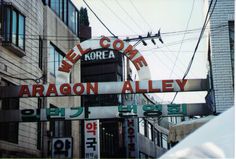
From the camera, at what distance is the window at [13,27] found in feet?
54.3

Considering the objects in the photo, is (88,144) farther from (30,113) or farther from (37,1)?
(37,1)

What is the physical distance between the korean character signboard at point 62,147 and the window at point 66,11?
12687 millimetres

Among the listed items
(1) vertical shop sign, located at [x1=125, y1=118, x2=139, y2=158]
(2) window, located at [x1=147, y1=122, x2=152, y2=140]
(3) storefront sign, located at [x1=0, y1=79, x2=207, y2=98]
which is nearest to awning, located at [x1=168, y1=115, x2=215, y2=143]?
(3) storefront sign, located at [x1=0, y1=79, x2=207, y2=98]

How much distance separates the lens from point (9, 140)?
54.4 feet

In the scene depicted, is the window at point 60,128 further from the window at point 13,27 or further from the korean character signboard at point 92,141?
the korean character signboard at point 92,141

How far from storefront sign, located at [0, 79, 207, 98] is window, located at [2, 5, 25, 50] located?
6.57 ft

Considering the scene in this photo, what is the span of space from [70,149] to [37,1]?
464 inches

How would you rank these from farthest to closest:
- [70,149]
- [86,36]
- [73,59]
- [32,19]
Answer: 1. [86,36]
2. [32,19]
3. [73,59]
4. [70,149]

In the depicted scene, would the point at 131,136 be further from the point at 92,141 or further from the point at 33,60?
the point at 92,141

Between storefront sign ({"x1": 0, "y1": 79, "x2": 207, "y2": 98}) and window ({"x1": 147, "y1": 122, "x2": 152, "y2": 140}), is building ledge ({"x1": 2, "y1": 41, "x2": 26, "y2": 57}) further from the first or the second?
window ({"x1": 147, "y1": 122, "x2": 152, "y2": 140})

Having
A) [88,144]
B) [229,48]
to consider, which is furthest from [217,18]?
[88,144]

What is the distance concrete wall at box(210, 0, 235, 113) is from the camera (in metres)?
14.0

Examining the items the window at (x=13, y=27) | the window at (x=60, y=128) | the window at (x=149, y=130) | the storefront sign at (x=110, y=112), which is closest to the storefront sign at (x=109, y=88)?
the storefront sign at (x=110, y=112)

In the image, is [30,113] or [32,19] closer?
[30,113]
